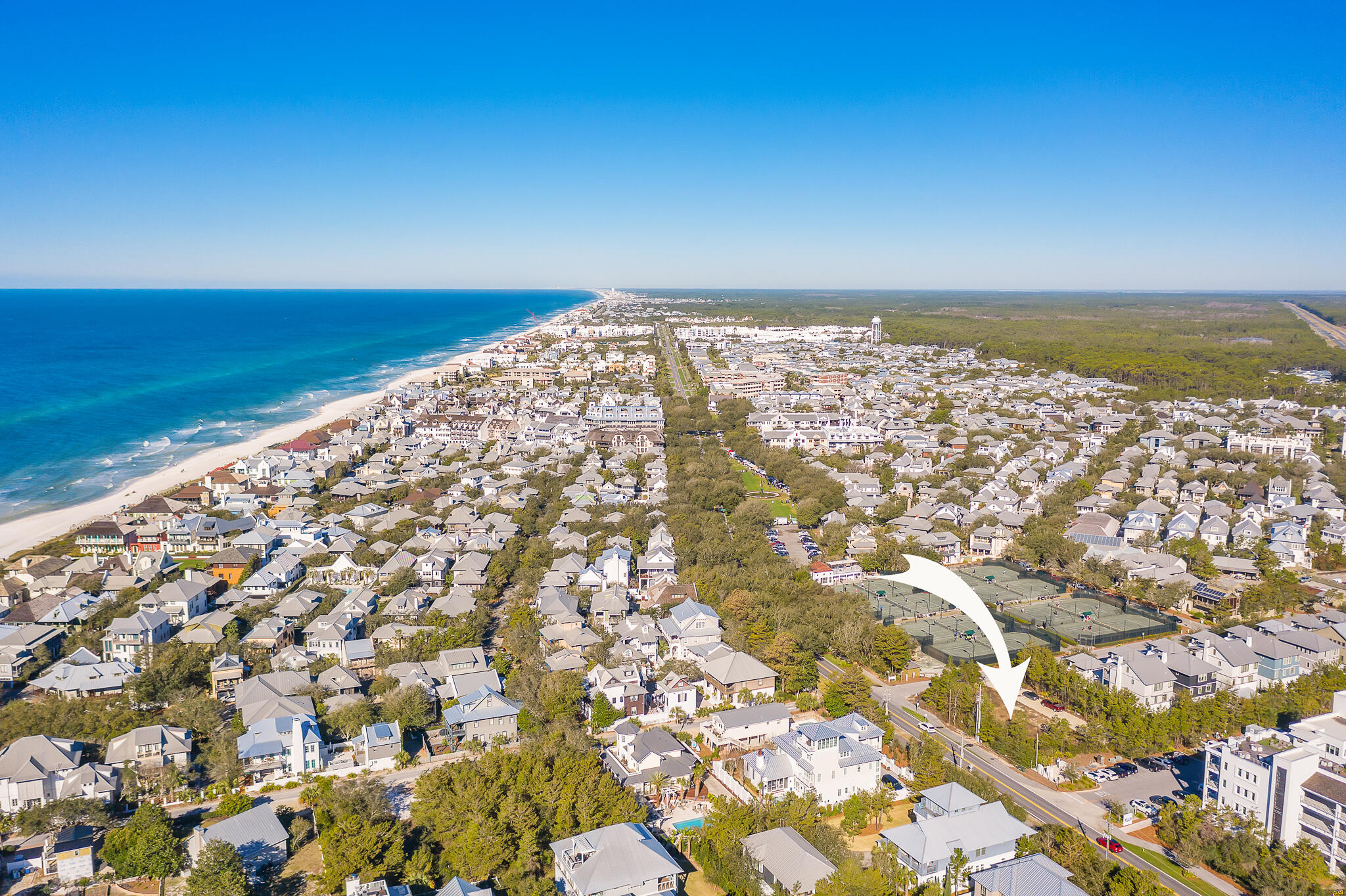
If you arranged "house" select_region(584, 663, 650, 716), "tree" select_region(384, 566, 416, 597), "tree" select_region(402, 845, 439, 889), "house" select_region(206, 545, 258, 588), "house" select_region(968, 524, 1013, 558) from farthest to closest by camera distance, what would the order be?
A: "house" select_region(968, 524, 1013, 558) < "house" select_region(206, 545, 258, 588) < "tree" select_region(384, 566, 416, 597) < "house" select_region(584, 663, 650, 716) < "tree" select_region(402, 845, 439, 889)

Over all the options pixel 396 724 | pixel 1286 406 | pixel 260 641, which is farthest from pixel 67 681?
pixel 1286 406

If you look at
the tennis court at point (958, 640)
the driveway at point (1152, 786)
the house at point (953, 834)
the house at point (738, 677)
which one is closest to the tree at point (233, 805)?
the house at point (738, 677)

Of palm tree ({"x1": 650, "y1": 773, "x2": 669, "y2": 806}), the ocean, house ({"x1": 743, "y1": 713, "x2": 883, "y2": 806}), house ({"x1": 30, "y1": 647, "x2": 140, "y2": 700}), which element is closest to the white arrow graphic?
house ({"x1": 743, "y1": 713, "x2": 883, "y2": 806})

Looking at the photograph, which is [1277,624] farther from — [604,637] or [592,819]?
[592,819]

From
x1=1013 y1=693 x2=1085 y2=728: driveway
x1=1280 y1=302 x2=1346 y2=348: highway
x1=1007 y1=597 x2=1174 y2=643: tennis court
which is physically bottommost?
x1=1013 y1=693 x2=1085 y2=728: driveway

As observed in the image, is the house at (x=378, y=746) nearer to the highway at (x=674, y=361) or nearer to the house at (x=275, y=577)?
the house at (x=275, y=577)

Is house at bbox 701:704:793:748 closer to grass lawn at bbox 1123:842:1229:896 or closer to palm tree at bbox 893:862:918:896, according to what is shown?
palm tree at bbox 893:862:918:896
